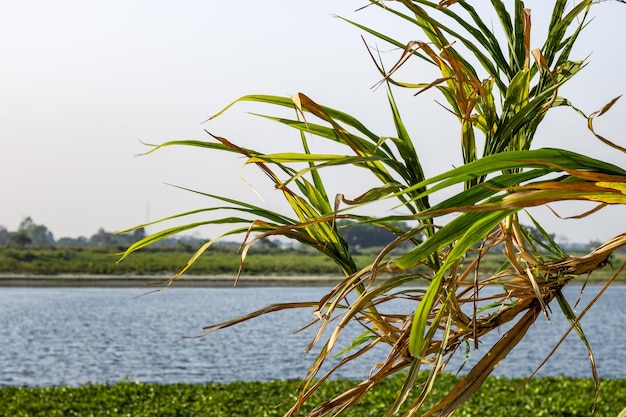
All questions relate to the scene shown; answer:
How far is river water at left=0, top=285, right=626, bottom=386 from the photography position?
990cm

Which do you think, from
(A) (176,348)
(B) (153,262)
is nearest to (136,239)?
(B) (153,262)

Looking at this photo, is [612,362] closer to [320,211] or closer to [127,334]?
[127,334]

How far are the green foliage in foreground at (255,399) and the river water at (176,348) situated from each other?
6.29 ft

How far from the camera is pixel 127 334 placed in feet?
49.0

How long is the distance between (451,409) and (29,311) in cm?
2077

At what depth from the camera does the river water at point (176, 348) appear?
32.5ft

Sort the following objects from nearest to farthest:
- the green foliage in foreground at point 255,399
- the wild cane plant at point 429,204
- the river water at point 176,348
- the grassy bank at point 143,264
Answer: the wild cane plant at point 429,204 < the green foliage in foreground at point 255,399 < the river water at point 176,348 < the grassy bank at point 143,264

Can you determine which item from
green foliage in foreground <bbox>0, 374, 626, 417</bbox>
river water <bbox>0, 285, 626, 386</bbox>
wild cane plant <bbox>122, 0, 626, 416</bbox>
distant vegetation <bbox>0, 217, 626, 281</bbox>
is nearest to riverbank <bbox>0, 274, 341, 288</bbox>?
distant vegetation <bbox>0, 217, 626, 281</bbox>

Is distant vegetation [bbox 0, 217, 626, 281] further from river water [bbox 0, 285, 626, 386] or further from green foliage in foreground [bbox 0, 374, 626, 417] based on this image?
green foliage in foreground [bbox 0, 374, 626, 417]

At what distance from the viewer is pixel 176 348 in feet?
40.6

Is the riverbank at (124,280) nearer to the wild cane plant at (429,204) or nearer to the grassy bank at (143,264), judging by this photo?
the grassy bank at (143,264)

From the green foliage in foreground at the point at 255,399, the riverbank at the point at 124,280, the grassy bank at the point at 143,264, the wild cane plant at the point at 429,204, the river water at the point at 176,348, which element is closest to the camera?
the wild cane plant at the point at 429,204

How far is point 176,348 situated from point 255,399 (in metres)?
6.53

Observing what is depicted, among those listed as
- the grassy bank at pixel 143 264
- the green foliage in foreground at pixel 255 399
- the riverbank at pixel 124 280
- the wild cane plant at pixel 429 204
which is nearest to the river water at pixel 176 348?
the green foliage in foreground at pixel 255 399
